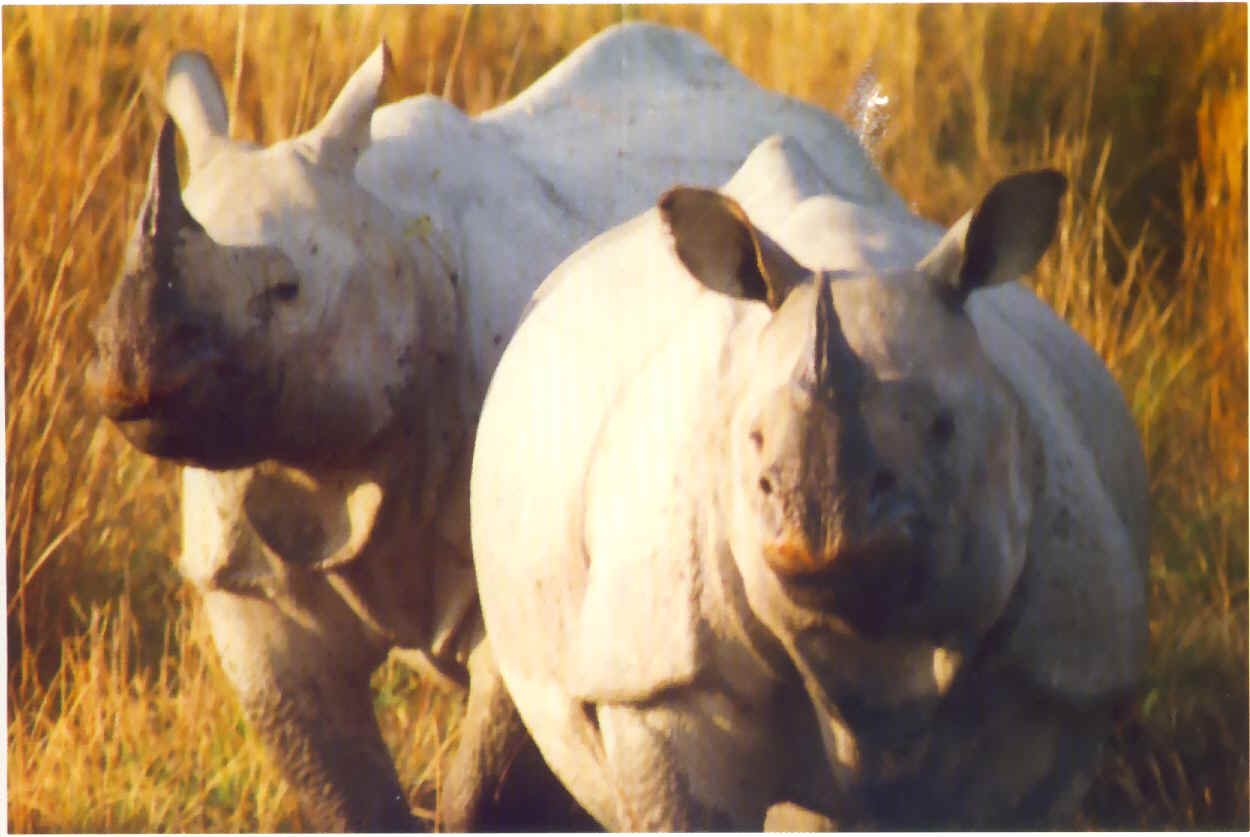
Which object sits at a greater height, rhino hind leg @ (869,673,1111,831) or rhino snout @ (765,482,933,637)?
rhino snout @ (765,482,933,637)

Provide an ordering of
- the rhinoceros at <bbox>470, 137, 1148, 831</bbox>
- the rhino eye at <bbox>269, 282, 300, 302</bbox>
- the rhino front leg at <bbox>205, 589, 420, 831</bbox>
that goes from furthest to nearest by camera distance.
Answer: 1. the rhino front leg at <bbox>205, 589, 420, 831</bbox>
2. the rhino eye at <bbox>269, 282, 300, 302</bbox>
3. the rhinoceros at <bbox>470, 137, 1148, 831</bbox>

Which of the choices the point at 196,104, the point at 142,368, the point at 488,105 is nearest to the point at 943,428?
the point at 142,368

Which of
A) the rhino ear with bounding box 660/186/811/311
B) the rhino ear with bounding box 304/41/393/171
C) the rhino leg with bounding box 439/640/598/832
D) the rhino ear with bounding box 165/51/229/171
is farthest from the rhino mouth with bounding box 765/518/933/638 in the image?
the rhino ear with bounding box 165/51/229/171

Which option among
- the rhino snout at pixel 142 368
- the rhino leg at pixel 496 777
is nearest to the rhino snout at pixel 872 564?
the rhino snout at pixel 142 368

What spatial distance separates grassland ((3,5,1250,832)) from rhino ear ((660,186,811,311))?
1764 millimetres

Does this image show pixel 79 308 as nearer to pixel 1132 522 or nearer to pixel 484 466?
pixel 484 466

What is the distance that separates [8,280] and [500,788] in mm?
1573

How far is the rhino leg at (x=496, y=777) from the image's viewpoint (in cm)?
573

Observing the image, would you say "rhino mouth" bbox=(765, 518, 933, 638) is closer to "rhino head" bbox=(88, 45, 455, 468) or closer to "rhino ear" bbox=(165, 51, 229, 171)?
"rhino head" bbox=(88, 45, 455, 468)

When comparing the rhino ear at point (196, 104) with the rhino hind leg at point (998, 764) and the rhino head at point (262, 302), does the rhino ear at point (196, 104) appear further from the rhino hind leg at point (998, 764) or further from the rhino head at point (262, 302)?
the rhino hind leg at point (998, 764)

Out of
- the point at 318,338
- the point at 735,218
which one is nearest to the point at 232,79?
the point at 318,338

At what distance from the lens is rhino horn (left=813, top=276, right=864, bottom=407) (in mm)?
3939

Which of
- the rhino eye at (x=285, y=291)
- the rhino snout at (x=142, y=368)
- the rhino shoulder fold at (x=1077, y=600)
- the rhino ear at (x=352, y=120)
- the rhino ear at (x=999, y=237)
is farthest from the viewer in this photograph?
the rhino ear at (x=352, y=120)

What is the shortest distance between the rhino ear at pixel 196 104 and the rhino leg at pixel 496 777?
1.11m
